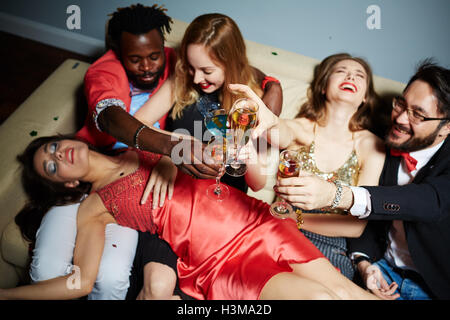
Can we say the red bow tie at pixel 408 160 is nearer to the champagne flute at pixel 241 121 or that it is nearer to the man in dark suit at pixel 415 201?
the man in dark suit at pixel 415 201

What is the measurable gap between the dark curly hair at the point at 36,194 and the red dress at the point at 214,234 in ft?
0.84

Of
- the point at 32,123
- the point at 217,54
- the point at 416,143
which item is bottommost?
the point at 32,123

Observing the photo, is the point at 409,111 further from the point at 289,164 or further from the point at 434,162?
the point at 289,164

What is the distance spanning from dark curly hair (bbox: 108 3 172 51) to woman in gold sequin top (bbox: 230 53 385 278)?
95 cm

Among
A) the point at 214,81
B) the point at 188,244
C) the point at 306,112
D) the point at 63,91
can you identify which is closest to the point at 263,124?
the point at 214,81

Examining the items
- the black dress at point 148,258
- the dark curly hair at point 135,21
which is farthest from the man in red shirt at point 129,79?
the black dress at point 148,258

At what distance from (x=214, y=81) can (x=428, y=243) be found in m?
1.44

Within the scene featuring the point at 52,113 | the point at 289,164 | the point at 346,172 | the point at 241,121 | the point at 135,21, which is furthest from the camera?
the point at 52,113

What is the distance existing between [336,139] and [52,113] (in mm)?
1938

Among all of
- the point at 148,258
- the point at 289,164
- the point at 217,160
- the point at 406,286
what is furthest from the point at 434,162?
the point at 148,258

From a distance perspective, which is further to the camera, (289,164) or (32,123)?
(32,123)

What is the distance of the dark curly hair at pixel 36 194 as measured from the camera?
1.73m

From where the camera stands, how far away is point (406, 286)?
5.42 feet

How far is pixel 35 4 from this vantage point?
3.28m
